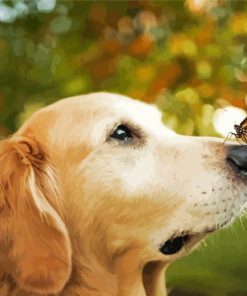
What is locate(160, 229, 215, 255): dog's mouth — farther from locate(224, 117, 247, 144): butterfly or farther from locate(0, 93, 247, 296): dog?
locate(224, 117, 247, 144): butterfly

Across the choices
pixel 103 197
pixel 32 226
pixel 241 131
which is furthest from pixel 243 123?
pixel 32 226

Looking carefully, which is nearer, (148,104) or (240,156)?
(240,156)

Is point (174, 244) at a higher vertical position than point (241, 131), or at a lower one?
lower

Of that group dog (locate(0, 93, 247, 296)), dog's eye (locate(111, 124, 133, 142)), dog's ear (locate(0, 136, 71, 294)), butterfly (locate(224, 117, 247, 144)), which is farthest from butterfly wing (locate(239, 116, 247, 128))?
dog's ear (locate(0, 136, 71, 294))

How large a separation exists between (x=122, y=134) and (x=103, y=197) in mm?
123

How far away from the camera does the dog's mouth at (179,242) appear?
1196mm

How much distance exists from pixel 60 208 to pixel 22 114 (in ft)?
0.92

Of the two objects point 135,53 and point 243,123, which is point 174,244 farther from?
point 135,53

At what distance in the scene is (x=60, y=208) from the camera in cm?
119

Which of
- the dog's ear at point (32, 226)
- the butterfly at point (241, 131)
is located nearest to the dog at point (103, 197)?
the dog's ear at point (32, 226)

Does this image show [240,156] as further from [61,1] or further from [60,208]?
[61,1]

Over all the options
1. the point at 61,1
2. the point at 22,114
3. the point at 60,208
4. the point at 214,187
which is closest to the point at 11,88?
the point at 22,114

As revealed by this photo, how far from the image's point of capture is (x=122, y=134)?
119 centimetres

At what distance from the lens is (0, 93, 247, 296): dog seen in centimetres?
114
